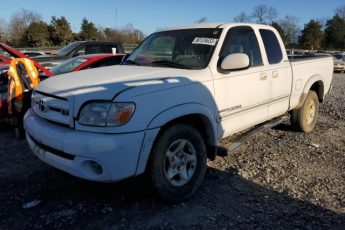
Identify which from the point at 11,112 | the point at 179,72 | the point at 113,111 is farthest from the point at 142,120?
the point at 11,112

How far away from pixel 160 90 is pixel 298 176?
226 cm

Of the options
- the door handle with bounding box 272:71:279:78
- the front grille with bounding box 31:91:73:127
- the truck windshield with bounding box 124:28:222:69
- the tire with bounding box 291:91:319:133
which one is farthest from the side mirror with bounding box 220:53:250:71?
the tire with bounding box 291:91:319:133

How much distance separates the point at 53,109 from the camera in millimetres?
3656

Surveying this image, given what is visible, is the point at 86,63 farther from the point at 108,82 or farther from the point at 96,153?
the point at 96,153

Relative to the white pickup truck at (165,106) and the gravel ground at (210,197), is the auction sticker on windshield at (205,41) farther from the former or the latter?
the gravel ground at (210,197)

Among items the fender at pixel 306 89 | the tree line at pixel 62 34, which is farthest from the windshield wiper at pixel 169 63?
the tree line at pixel 62 34

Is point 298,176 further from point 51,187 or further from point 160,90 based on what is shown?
point 51,187

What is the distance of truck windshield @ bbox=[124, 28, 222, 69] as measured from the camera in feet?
14.3

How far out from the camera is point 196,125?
13.3 ft

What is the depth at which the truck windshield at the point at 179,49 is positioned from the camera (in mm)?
4352

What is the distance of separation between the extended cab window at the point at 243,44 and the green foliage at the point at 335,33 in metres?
64.1

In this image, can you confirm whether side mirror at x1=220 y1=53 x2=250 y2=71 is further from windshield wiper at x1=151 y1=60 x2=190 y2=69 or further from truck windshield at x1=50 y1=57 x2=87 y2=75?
truck windshield at x1=50 y1=57 x2=87 y2=75

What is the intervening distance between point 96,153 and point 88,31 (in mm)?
52665

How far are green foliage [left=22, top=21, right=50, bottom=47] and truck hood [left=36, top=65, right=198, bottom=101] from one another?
1960 inches
